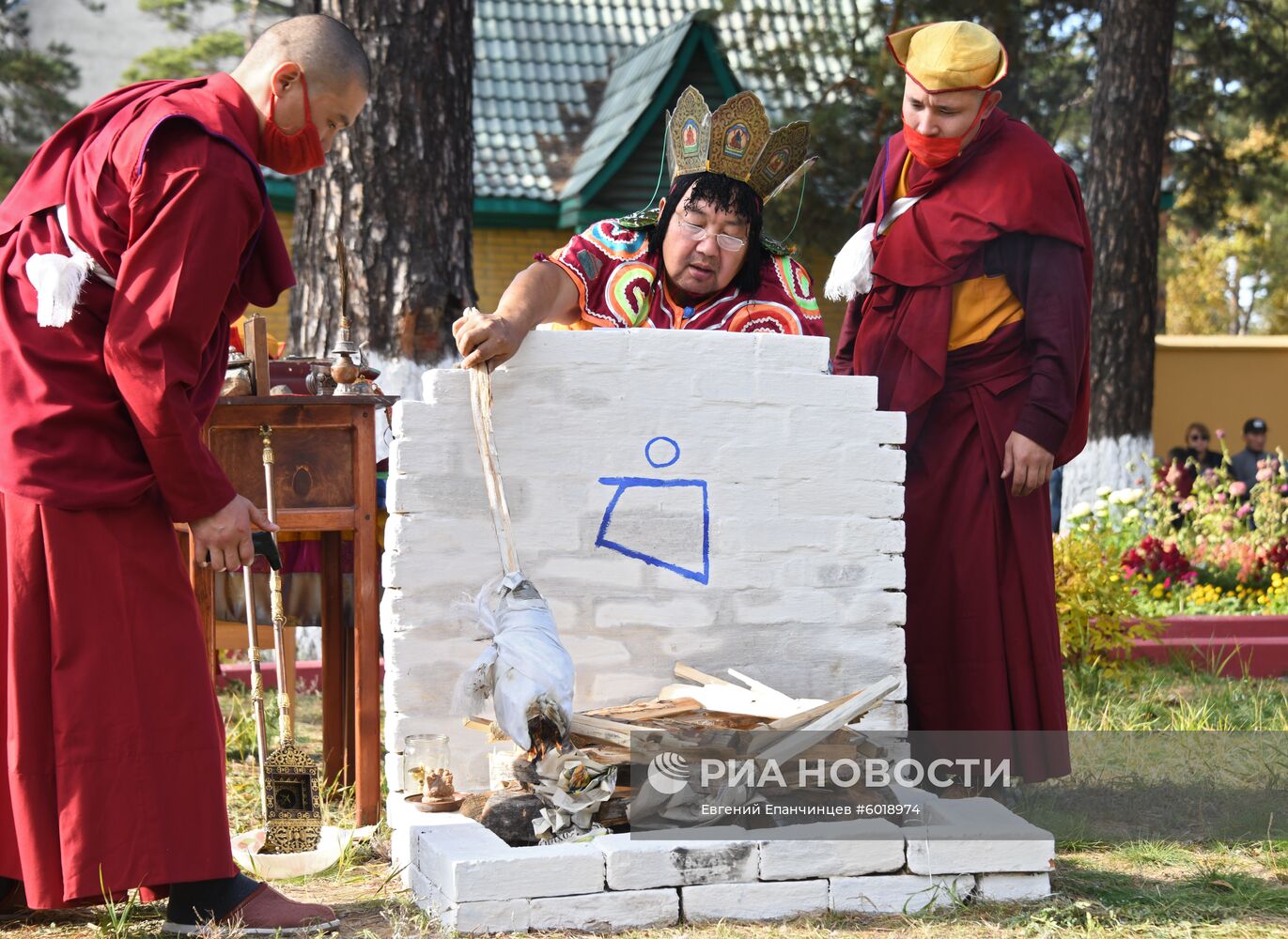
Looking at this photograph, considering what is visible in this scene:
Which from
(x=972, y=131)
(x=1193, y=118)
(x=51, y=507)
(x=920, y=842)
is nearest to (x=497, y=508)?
(x=51, y=507)

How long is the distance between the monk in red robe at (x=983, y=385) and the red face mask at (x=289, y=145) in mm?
1782

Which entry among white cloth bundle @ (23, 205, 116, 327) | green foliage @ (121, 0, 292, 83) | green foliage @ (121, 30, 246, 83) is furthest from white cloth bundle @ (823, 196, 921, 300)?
green foliage @ (121, 30, 246, 83)

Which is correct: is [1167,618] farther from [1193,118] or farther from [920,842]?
[1193,118]

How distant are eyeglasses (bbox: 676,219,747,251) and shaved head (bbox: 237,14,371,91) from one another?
1091 millimetres

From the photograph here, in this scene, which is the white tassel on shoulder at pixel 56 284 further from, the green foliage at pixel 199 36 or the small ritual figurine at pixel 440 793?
the green foliage at pixel 199 36

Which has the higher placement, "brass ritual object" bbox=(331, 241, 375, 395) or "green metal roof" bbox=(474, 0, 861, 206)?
"green metal roof" bbox=(474, 0, 861, 206)

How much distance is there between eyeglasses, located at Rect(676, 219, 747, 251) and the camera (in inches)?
159

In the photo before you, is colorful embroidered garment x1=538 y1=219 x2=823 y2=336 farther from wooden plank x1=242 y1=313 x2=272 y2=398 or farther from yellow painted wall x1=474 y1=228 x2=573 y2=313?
yellow painted wall x1=474 y1=228 x2=573 y2=313

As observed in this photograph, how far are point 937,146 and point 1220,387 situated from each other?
14267 mm

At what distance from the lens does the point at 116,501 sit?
9.91ft

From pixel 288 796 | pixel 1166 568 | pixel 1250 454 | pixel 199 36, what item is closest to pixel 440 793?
pixel 288 796

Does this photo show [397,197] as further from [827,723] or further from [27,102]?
[27,102]

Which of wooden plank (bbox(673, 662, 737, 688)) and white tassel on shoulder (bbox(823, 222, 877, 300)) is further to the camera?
white tassel on shoulder (bbox(823, 222, 877, 300))

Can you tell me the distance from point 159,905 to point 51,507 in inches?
40.9
